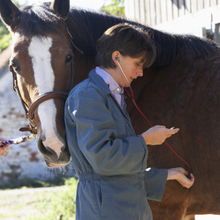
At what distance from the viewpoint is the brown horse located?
198cm

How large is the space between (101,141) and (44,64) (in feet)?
2.96

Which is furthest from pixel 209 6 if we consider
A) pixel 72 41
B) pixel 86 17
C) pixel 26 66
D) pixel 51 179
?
pixel 51 179

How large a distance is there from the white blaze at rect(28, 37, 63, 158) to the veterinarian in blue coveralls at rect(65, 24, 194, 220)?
1.07 feet

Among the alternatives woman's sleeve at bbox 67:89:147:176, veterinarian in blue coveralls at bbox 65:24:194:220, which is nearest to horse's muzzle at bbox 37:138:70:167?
veterinarian in blue coveralls at bbox 65:24:194:220

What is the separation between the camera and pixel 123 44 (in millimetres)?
1610

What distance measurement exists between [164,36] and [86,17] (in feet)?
2.42

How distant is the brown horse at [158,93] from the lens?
1.98 m

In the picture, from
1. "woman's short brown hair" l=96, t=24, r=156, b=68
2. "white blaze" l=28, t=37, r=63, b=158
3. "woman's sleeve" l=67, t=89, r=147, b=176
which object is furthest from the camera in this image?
"white blaze" l=28, t=37, r=63, b=158

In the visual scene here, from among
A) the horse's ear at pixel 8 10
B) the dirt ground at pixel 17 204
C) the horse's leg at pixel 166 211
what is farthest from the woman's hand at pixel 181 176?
the dirt ground at pixel 17 204

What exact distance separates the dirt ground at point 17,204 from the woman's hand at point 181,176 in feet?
13.8

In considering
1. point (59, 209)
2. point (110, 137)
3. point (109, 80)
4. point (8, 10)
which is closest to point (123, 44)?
point (109, 80)

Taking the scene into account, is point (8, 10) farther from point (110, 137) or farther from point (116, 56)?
point (110, 137)

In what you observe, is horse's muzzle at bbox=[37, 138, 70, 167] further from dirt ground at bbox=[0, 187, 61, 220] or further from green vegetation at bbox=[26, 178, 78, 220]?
dirt ground at bbox=[0, 187, 61, 220]

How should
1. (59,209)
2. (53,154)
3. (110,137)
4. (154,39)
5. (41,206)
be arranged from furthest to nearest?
(41,206) → (59,209) → (154,39) → (53,154) → (110,137)
